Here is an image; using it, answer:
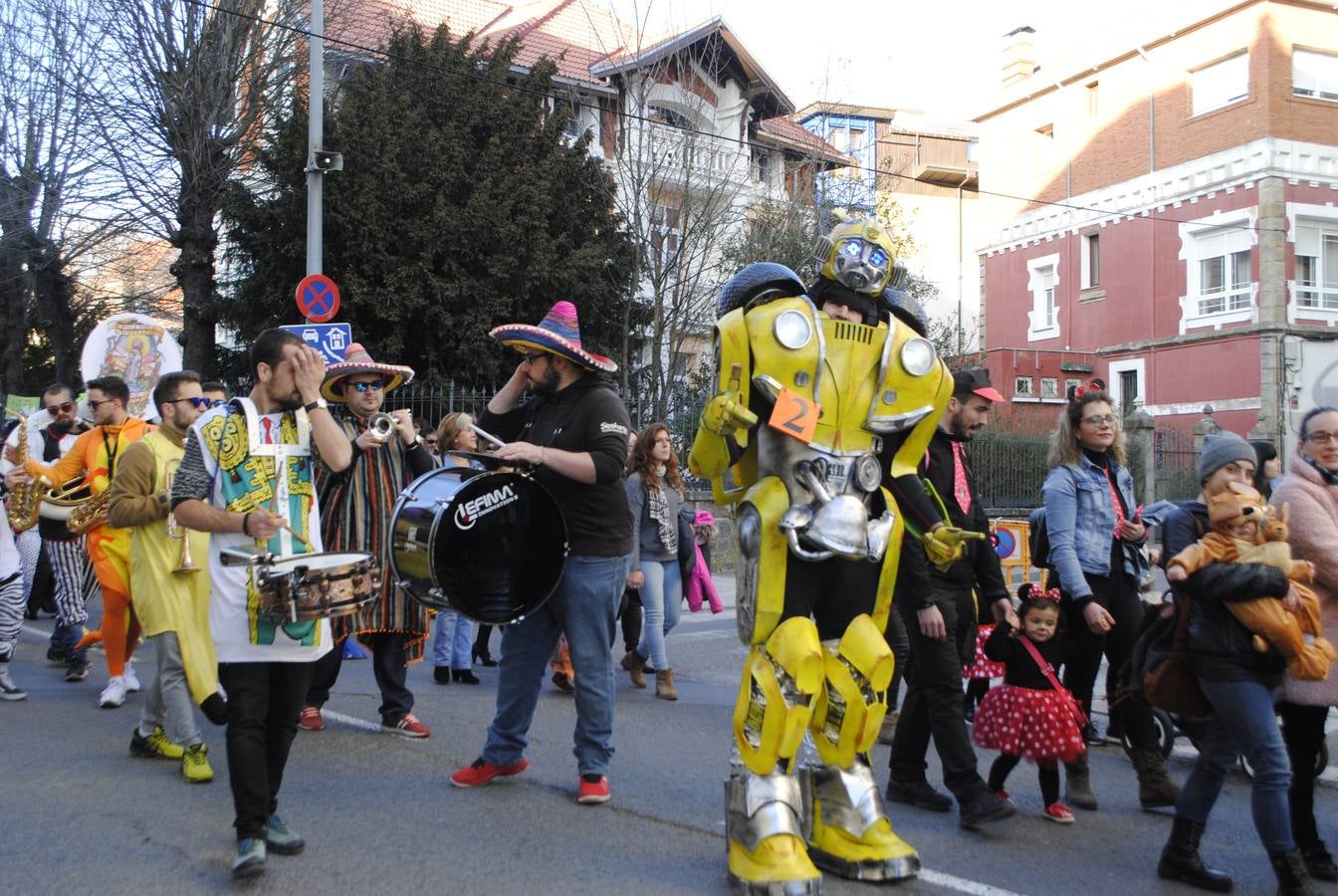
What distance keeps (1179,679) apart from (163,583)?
468 centimetres

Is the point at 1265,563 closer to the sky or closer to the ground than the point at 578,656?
closer to the sky

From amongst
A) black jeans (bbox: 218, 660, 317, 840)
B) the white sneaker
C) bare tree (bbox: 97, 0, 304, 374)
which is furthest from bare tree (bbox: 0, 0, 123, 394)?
black jeans (bbox: 218, 660, 317, 840)

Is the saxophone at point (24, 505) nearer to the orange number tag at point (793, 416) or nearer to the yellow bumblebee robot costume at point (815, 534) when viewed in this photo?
the yellow bumblebee robot costume at point (815, 534)

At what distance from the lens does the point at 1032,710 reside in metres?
5.12

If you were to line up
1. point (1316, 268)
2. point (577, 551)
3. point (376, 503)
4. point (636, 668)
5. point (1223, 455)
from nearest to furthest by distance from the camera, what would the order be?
point (1223, 455) → point (577, 551) → point (376, 503) → point (636, 668) → point (1316, 268)

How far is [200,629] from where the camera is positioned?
19.5ft

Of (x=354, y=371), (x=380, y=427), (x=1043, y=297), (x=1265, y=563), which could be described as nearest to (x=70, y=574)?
(x=354, y=371)

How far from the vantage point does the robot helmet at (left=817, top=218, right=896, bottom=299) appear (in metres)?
4.58

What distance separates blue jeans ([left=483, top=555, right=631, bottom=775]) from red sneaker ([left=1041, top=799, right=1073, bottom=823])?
1.96 meters

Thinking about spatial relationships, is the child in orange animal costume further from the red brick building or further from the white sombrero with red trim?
the red brick building

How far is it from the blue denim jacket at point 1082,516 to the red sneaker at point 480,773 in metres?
2.75

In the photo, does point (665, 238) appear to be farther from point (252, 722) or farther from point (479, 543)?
point (252, 722)

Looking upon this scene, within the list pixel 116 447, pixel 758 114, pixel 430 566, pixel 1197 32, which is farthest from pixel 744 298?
pixel 1197 32

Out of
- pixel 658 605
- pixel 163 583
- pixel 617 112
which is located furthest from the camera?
pixel 617 112
